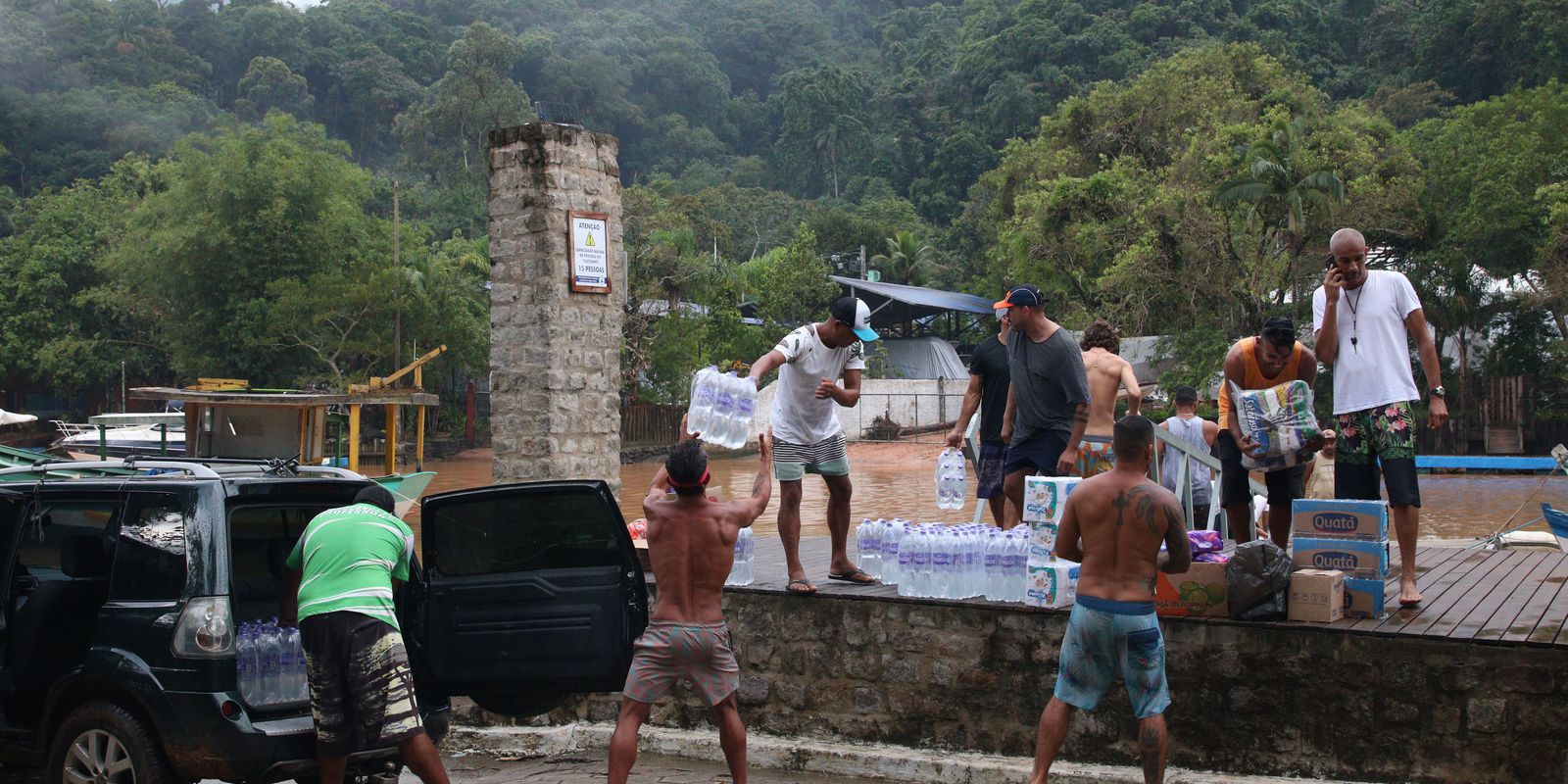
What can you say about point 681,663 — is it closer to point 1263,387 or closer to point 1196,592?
point 1196,592

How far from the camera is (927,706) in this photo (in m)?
7.17

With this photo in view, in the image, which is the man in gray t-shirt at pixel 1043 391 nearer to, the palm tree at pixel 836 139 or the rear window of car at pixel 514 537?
the rear window of car at pixel 514 537

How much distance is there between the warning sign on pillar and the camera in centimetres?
1183

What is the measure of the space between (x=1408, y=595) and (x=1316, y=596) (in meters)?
0.74

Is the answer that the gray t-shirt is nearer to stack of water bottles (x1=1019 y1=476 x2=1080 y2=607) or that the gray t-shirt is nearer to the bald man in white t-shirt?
stack of water bottles (x1=1019 y1=476 x2=1080 y2=607)

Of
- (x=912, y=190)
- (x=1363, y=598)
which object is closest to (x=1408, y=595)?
(x=1363, y=598)

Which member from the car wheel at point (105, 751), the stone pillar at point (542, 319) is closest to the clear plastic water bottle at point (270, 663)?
the car wheel at point (105, 751)

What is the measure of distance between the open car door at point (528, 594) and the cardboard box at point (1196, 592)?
2673 mm

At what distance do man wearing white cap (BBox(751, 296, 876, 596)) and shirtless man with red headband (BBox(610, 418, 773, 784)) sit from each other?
1.89 m

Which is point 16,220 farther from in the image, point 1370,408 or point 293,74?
point 1370,408

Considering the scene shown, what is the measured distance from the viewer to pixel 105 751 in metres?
5.16

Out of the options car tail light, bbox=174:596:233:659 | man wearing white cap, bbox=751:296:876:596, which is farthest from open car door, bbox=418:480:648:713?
man wearing white cap, bbox=751:296:876:596

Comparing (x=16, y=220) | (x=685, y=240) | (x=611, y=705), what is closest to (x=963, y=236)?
(x=685, y=240)

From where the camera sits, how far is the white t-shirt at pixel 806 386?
24.2ft
